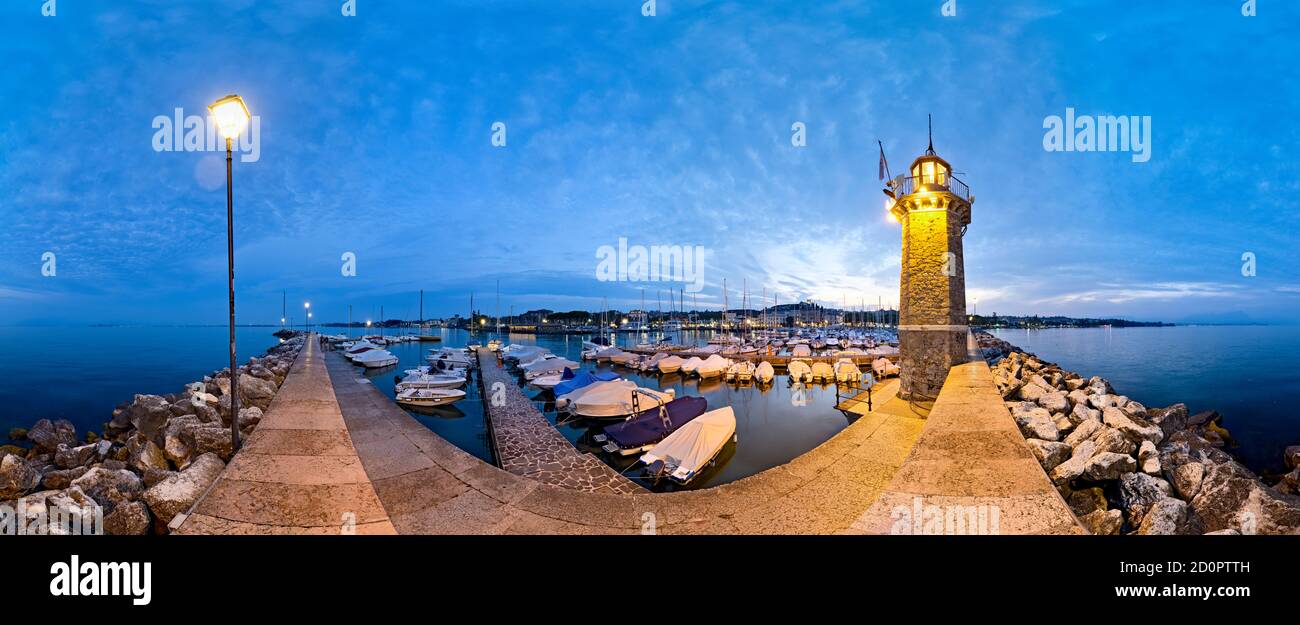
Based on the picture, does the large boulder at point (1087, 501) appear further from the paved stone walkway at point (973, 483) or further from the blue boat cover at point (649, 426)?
the blue boat cover at point (649, 426)

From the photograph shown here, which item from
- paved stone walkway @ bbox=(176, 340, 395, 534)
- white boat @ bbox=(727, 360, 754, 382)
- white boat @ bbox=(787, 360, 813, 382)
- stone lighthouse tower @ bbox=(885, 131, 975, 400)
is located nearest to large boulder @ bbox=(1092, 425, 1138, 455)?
stone lighthouse tower @ bbox=(885, 131, 975, 400)

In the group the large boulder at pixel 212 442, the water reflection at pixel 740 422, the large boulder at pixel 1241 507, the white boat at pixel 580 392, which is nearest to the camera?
the large boulder at pixel 1241 507

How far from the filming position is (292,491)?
4660mm

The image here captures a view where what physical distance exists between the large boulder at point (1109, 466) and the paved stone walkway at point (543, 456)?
675cm

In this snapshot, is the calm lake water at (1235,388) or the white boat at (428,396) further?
the white boat at (428,396)

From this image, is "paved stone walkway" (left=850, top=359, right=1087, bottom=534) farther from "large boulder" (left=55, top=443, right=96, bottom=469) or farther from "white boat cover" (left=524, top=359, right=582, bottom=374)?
"white boat cover" (left=524, top=359, right=582, bottom=374)

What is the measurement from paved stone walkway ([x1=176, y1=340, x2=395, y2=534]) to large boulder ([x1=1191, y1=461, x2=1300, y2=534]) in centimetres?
795

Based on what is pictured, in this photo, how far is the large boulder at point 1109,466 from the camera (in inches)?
207

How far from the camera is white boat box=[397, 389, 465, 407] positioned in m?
18.9

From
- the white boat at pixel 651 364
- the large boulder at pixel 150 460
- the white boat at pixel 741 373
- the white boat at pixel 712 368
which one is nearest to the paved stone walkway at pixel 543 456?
the large boulder at pixel 150 460

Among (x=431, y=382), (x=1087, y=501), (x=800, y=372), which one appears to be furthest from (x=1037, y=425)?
(x=431, y=382)
